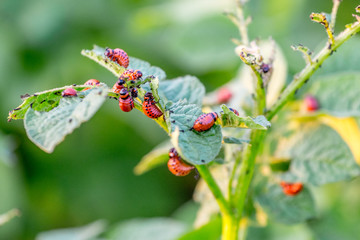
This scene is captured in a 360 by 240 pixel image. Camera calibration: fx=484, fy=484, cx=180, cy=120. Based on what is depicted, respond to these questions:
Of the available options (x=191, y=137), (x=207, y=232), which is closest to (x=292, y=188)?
(x=207, y=232)

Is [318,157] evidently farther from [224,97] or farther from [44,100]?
[44,100]

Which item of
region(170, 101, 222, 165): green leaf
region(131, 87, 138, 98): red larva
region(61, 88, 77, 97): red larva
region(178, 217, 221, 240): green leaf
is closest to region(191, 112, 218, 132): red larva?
region(170, 101, 222, 165): green leaf

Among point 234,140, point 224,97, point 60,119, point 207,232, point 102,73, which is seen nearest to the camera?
point 60,119

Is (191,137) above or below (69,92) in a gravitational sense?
below

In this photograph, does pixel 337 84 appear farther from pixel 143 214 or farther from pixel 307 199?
pixel 143 214

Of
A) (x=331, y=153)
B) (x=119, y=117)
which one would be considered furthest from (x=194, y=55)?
(x=331, y=153)

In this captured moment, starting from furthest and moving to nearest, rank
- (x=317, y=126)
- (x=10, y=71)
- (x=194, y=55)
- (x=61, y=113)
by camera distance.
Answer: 1. (x=10, y=71)
2. (x=194, y=55)
3. (x=317, y=126)
4. (x=61, y=113)
